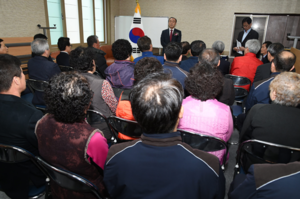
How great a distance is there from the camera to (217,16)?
5.89 m

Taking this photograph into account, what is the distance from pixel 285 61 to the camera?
2082 millimetres

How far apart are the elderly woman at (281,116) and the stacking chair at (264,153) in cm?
13

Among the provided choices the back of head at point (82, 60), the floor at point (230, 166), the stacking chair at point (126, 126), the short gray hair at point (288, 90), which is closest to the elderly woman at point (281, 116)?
the short gray hair at point (288, 90)

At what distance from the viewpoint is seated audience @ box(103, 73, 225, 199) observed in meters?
0.67

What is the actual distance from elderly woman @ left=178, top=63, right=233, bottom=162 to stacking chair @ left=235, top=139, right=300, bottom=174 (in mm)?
145

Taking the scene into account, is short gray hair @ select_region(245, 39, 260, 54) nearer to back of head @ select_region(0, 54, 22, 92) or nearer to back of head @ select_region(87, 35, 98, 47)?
back of head @ select_region(87, 35, 98, 47)

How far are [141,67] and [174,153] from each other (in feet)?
3.76

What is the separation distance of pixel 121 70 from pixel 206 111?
4.36 ft

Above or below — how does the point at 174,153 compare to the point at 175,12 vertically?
below

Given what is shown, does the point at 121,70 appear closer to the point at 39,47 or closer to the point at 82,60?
the point at 82,60

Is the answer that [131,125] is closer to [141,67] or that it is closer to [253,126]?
[141,67]

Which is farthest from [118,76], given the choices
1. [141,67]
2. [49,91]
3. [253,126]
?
[253,126]

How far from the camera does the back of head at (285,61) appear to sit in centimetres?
207

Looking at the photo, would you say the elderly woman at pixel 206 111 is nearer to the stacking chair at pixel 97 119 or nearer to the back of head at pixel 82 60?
the stacking chair at pixel 97 119
